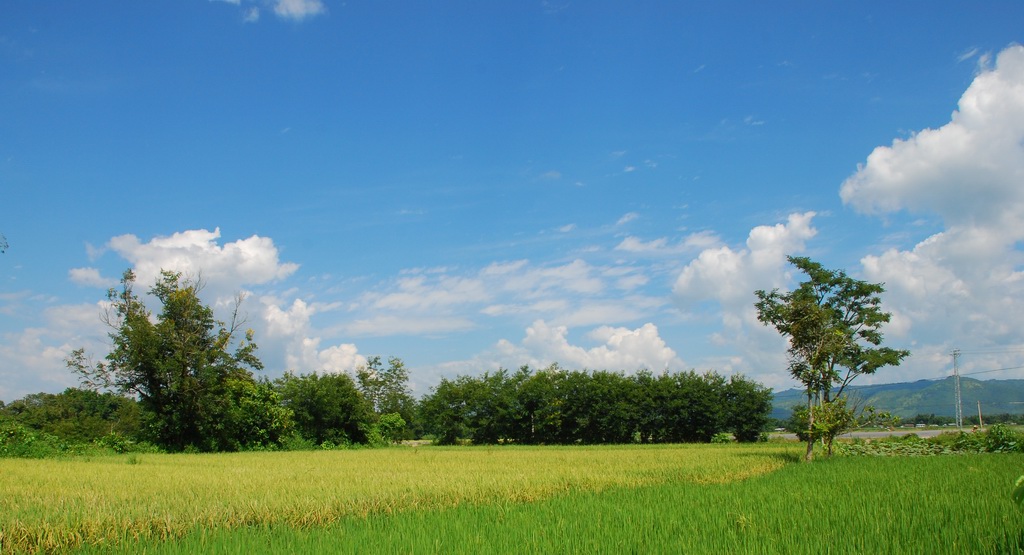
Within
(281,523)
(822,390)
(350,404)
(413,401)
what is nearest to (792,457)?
(822,390)

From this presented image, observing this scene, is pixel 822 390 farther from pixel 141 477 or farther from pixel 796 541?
pixel 141 477

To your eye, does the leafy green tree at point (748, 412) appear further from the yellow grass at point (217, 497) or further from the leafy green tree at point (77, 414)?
the leafy green tree at point (77, 414)

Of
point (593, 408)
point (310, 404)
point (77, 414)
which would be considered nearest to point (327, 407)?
point (310, 404)

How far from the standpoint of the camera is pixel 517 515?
9352 millimetres

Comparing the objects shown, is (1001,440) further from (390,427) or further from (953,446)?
(390,427)

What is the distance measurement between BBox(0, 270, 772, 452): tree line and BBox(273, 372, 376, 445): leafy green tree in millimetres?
80

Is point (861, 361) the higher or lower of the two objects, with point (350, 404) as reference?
higher

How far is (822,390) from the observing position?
21.7 m

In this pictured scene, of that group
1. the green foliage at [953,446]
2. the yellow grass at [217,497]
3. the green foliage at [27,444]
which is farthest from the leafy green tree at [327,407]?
the green foliage at [953,446]

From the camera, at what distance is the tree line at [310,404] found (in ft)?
109

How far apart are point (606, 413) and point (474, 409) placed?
11.0 meters

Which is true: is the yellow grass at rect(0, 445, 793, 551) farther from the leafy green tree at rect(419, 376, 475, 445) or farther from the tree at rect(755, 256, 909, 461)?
the leafy green tree at rect(419, 376, 475, 445)

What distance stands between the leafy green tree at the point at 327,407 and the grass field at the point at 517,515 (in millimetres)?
28022

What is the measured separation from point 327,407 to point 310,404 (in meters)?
1.54
